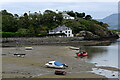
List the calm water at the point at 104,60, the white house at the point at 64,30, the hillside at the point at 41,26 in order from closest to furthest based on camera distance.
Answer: the calm water at the point at 104,60, the hillside at the point at 41,26, the white house at the point at 64,30

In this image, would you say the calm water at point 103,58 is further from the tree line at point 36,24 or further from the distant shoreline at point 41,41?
the tree line at point 36,24

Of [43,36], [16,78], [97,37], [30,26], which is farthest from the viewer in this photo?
[97,37]

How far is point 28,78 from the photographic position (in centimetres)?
2098

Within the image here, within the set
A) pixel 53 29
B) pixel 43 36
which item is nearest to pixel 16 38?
pixel 43 36

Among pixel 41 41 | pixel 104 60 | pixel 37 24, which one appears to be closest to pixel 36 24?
pixel 37 24

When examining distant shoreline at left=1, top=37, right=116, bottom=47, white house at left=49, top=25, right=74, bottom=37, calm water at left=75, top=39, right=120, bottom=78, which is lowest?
calm water at left=75, top=39, right=120, bottom=78

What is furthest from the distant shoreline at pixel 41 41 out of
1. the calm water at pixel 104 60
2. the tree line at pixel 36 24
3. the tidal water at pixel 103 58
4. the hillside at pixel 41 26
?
the calm water at pixel 104 60

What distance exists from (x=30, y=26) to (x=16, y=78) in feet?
192

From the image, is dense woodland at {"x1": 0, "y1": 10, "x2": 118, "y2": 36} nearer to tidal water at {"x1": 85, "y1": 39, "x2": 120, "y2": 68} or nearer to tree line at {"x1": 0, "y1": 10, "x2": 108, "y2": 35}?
tree line at {"x1": 0, "y1": 10, "x2": 108, "y2": 35}

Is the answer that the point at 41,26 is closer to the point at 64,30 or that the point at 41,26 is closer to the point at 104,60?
the point at 64,30

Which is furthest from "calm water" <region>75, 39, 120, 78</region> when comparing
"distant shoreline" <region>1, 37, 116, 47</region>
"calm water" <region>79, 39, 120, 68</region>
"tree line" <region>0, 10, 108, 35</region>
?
"tree line" <region>0, 10, 108, 35</region>

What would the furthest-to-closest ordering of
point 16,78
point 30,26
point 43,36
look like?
point 30,26 < point 43,36 < point 16,78

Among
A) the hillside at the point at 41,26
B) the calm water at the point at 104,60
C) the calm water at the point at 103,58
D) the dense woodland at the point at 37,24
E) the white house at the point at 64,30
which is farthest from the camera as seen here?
the white house at the point at 64,30

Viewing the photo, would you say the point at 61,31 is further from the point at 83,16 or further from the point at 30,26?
the point at 83,16
